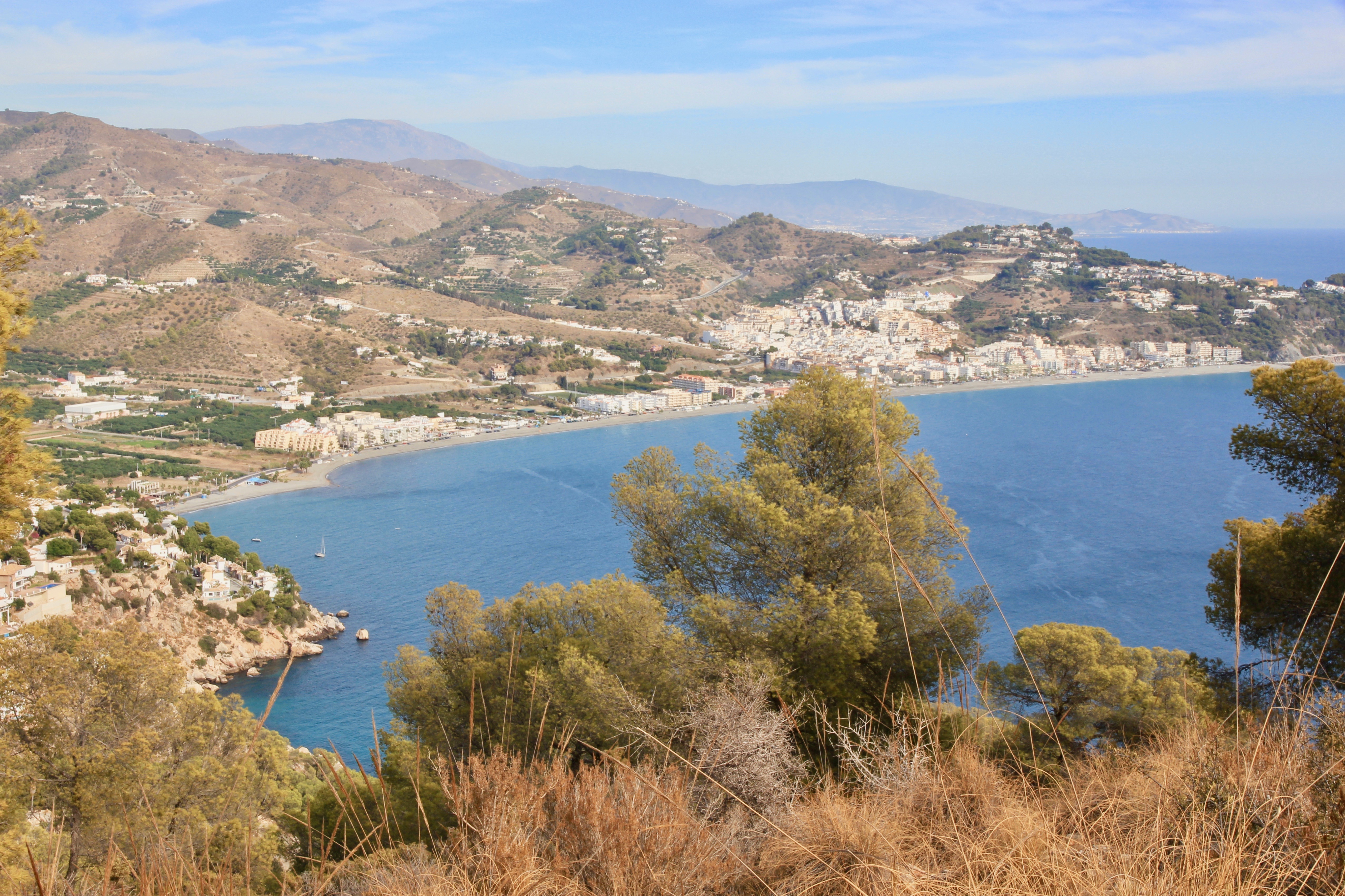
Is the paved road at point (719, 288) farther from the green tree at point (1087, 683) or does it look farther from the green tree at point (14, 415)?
the green tree at point (14, 415)

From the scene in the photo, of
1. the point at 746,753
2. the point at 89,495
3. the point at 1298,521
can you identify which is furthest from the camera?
the point at 89,495

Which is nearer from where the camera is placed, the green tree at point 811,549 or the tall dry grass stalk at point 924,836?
the tall dry grass stalk at point 924,836

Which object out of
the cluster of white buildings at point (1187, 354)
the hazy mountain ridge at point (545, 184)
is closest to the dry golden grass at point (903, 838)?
the cluster of white buildings at point (1187, 354)

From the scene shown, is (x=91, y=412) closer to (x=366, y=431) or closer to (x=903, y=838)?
(x=366, y=431)

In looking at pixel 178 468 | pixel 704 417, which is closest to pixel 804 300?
pixel 704 417

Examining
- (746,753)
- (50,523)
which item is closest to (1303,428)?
(746,753)

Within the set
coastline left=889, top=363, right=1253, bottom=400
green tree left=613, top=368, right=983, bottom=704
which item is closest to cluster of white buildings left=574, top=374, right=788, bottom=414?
coastline left=889, top=363, right=1253, bottom=400
